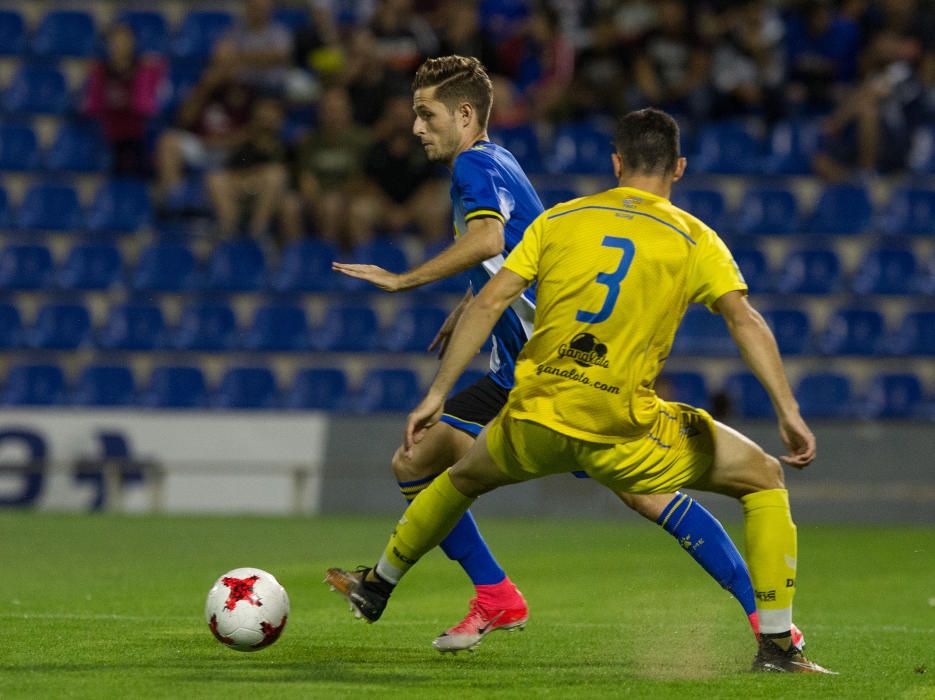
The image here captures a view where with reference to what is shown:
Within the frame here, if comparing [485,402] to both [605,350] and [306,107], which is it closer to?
[605,350]

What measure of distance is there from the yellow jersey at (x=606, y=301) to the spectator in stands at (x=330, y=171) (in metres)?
12.0

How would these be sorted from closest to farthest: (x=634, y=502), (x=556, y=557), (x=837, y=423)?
(x=634, y=502) < (x=556, y=557) < (x=837, y=423)

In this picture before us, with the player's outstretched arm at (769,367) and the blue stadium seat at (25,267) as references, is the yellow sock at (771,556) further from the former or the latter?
the blue stadium seat at (25,267)

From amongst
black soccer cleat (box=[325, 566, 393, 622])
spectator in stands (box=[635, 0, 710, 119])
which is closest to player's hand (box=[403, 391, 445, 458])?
black soccer cleat (box=[325, 566, 393, 622])

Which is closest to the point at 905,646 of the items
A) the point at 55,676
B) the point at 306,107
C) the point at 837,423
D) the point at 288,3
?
the point at 55,676

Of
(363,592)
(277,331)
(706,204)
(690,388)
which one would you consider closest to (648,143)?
(363,592)

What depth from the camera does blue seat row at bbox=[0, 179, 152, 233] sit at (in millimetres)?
18328

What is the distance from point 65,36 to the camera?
64.7ft

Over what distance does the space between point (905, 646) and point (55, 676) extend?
3391 mm

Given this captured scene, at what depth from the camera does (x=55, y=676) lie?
213 inches

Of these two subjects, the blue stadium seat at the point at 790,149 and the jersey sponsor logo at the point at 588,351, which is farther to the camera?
the blue stadium seat at the point at 790,149

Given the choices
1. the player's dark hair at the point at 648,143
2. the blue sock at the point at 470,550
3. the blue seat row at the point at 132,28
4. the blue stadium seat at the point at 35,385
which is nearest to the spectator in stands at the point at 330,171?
the blue seat row at the point at 132,28

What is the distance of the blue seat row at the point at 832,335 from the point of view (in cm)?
1658

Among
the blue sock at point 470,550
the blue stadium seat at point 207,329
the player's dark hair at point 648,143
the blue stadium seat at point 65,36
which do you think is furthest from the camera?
the blue stadium seat at point 65,36
